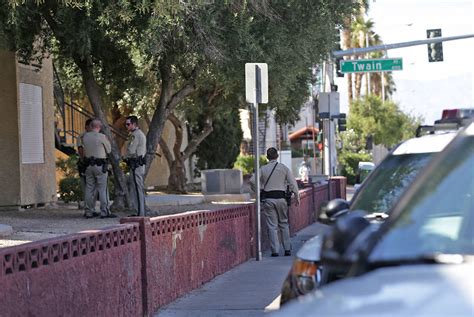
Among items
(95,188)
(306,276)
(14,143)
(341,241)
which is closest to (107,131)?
(95,188)

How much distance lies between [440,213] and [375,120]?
6537 cm

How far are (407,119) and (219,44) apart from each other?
59.8 meters

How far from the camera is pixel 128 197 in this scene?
18797mm

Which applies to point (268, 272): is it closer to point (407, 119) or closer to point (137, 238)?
point (137, 238)

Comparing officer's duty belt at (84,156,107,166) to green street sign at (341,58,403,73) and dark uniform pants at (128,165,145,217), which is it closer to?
dark uniform pants at (128,165,145,217)

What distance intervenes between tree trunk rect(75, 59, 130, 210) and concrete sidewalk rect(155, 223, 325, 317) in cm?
476

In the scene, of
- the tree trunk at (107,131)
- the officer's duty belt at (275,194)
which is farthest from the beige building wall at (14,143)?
the officer's duty belt at (275,194)

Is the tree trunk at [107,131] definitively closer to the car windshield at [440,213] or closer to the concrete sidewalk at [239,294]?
the concrete sidewalk at [239,294]

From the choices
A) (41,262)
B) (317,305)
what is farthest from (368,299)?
(41,262)

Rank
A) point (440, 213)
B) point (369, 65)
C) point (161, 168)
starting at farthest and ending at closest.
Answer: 1. point (161, 168)
2. point (369, 65)
3. point (440, 213)

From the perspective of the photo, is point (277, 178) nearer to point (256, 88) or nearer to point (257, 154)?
point (257, 154)

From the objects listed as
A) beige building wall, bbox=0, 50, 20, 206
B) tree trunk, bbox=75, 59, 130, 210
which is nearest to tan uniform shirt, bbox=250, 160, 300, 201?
tree trunk, bbox=75, 59, 130, 210

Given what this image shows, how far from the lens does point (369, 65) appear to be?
3088cm

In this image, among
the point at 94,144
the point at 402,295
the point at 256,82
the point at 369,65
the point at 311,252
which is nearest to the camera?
the point at 402,295
